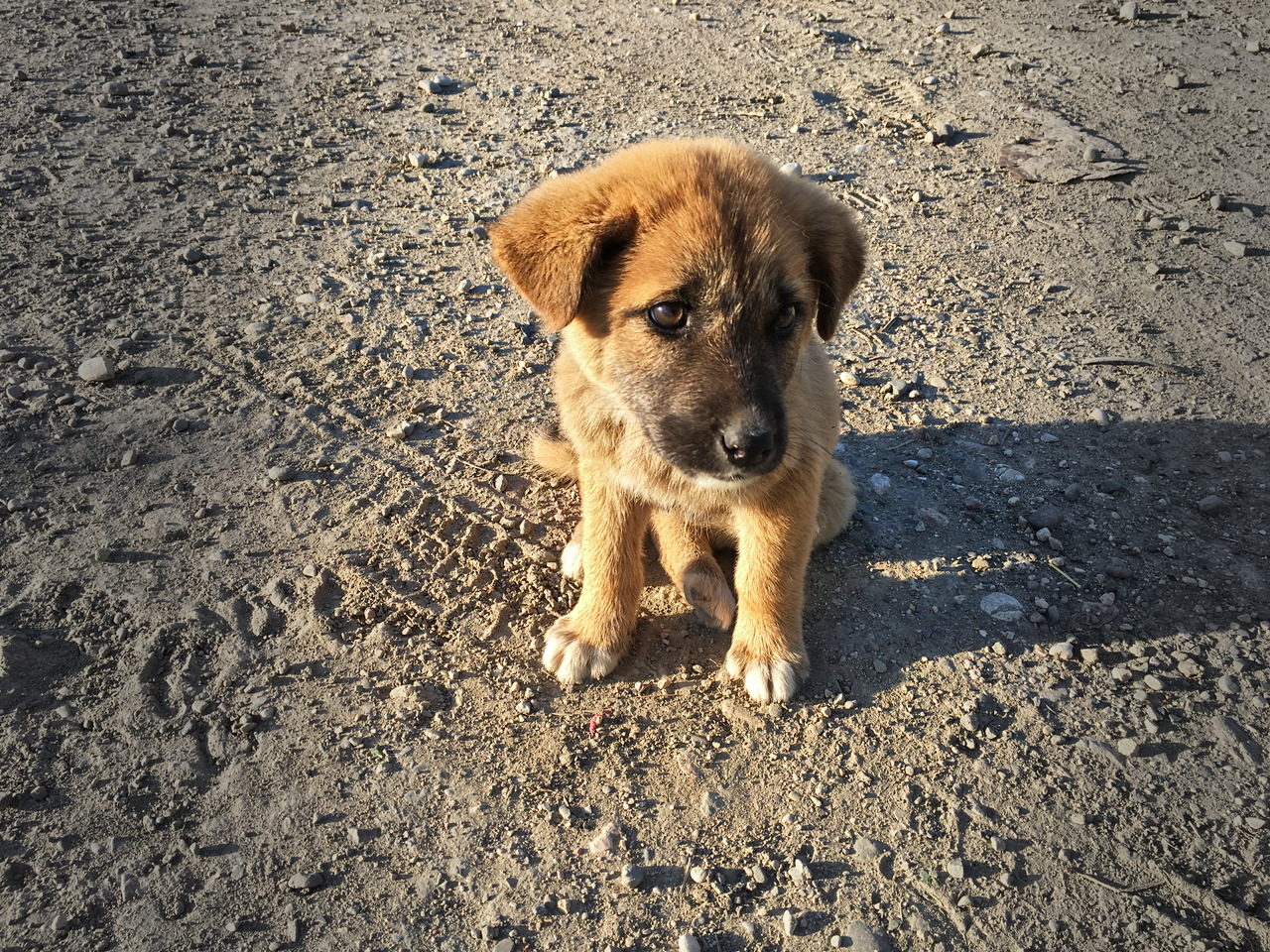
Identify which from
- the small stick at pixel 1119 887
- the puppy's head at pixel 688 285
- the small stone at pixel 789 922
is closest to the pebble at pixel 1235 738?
the small stick at pixel 1119 887

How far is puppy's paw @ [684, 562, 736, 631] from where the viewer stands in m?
3.41

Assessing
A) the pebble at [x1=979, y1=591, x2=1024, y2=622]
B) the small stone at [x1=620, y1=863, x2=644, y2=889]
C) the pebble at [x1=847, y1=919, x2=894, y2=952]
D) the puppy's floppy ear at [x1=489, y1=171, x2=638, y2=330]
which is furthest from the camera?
the pebble at [x1=979, y1=591, x2=1024, y2=622]

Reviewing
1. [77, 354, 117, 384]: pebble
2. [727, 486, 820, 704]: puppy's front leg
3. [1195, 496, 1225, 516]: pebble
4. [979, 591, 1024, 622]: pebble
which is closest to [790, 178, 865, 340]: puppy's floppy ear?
[727, 486, 820, 704]: puppy's front leg

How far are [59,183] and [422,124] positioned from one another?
2326mm

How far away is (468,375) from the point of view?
→ 4582mm

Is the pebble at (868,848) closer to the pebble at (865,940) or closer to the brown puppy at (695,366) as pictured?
the pebble at (865,940)

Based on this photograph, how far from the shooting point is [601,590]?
10.7ft

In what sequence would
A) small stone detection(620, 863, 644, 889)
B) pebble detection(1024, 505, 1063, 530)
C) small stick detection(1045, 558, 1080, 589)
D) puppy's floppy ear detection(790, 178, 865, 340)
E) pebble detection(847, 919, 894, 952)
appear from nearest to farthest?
pebble detection(847, 919, 894, 952)
small stone detection(620, 863, 644, 889)
puppy's floppy ear detection(790, 178, 865, 340)
small stick detection(1045, 558, 1080, 589)
pebble detection(1024, 505, 1063, 530)

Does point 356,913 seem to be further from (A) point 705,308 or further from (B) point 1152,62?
(B) point 1152,62

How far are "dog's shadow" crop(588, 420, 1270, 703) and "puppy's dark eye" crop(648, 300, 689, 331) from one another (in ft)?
3.41

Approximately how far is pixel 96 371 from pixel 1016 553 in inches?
170

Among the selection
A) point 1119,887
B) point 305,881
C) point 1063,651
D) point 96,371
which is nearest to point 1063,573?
point 1063,651

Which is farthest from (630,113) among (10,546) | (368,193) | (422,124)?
(10,546)

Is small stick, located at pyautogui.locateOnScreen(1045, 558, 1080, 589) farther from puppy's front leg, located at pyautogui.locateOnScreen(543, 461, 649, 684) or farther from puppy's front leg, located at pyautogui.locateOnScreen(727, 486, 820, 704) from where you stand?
puppy's front leg, located at pyautogui.locateOnScreen(543, 461, 649, 684)
